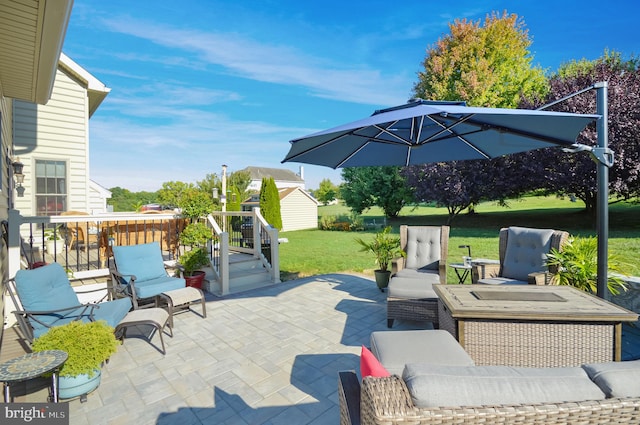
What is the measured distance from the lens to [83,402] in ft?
9.14

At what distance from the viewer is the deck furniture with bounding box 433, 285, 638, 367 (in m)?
2.86

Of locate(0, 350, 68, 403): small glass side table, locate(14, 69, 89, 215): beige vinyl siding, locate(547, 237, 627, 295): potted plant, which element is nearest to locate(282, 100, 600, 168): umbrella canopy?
locate(547, 237, 627, 295): potted plant

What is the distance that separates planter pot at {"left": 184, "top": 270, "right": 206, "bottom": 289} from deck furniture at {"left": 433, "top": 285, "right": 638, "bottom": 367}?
15.6 ft

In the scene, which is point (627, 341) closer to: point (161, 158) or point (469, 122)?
point (469, 122)

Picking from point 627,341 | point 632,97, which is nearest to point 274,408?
point 627,341

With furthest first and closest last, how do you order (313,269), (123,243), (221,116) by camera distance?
(221,116) < (313,269) < (123,243)

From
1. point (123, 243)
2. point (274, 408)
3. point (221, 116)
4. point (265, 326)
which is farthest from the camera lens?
point (221, 116)

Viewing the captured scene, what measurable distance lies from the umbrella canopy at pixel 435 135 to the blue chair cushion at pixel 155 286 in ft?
8.92

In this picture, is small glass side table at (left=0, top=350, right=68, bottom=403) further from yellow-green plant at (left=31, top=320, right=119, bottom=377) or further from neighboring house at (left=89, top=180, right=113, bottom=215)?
neighboring house at (left=89, top=180, right=113, bottom=215)

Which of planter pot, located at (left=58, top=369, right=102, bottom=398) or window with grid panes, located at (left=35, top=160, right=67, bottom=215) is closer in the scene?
planter pot, located at (left=58, top=369, right=102, bottom=398)

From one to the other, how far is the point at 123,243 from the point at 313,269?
4.71 meters

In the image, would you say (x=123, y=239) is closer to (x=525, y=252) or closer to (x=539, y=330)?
(x=539, y=330)

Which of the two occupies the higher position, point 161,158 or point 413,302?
point 161,158

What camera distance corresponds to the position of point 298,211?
2562 cm
